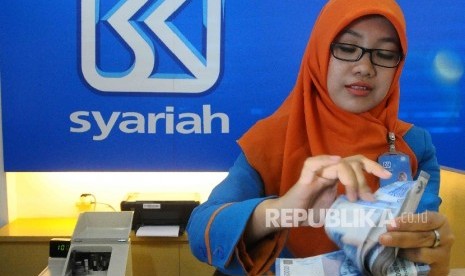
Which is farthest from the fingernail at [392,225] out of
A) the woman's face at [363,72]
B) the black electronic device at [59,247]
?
the black electronic device at [59,247]

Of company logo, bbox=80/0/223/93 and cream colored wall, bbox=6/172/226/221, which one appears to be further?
cream colored wall, bbox=6/172/226/221

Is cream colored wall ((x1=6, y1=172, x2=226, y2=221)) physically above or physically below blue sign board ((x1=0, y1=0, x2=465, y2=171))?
below

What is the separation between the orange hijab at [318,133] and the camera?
986 mm

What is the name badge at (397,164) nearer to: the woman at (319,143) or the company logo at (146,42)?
the woman at (319,143)

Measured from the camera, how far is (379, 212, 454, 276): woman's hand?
0.75 m

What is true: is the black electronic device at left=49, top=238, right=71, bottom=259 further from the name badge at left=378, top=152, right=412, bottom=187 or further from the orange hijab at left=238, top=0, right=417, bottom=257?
the name badge at left=378, top=152, right=412, bottom=187

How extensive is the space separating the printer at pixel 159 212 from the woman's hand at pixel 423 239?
5.34 feet

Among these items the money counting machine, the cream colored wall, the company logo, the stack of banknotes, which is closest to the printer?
the cream colored wall

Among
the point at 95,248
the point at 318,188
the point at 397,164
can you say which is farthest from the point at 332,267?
the point at 95,248

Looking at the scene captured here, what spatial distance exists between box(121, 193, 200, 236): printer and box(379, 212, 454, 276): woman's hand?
5.34 ft

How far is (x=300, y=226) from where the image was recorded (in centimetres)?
91

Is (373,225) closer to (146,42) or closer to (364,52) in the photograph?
(364,52)

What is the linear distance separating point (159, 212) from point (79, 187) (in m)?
0.57

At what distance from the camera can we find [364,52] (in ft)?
3.14
